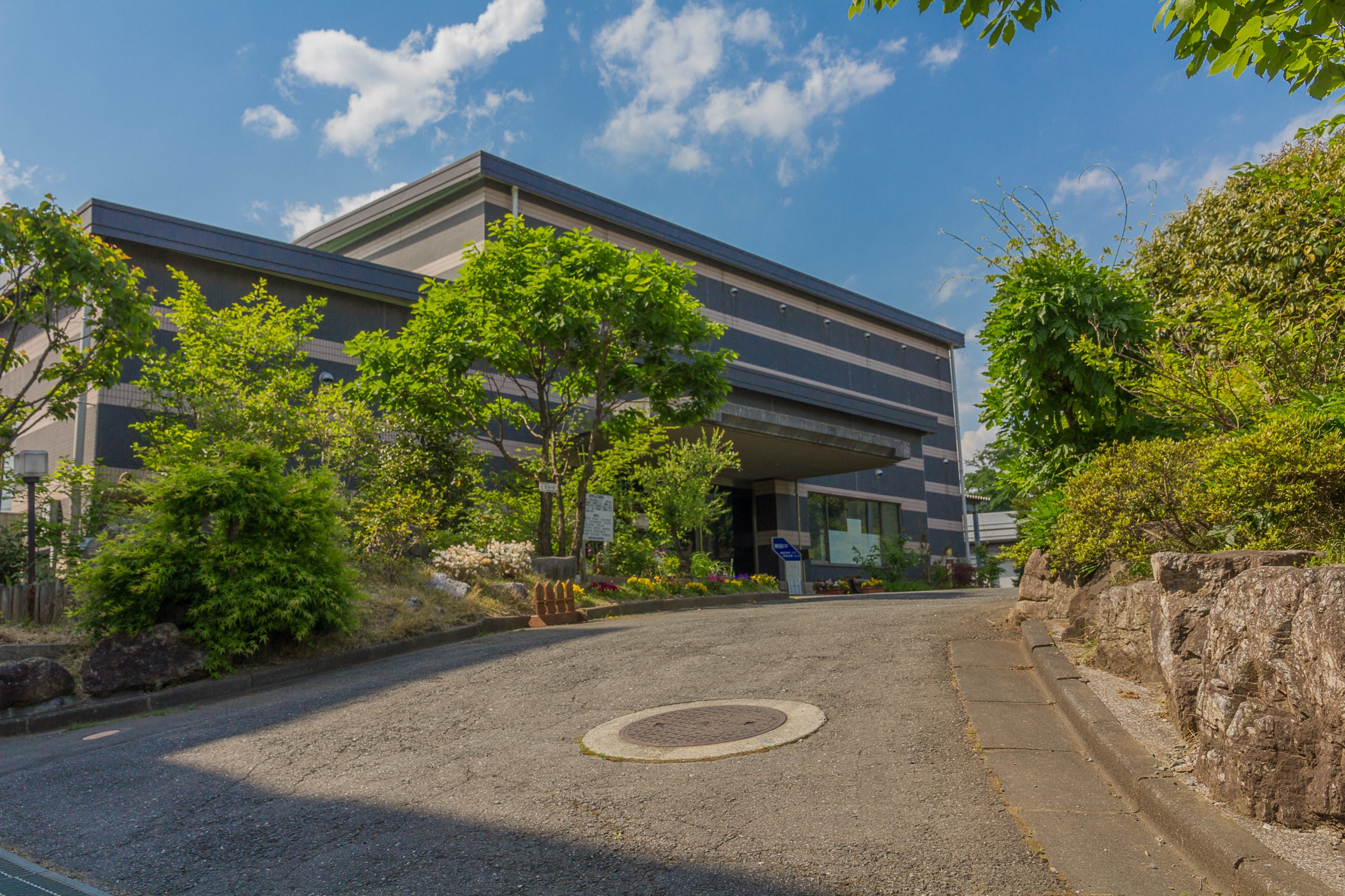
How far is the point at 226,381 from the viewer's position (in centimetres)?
1770

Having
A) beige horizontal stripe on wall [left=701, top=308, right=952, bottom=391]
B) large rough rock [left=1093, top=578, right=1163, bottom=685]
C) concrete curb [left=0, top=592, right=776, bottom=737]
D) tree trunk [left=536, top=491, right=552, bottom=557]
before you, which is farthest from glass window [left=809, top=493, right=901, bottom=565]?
large rough rock [left=1093, top=578, right=1163, bottom=685]

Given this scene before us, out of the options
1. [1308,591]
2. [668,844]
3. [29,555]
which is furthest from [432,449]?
[1308,591]

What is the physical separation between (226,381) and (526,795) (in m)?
15.2

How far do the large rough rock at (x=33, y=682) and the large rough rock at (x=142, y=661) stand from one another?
0.22 metres

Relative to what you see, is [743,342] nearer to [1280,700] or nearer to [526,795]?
[526,795]

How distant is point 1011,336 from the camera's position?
9594 mm

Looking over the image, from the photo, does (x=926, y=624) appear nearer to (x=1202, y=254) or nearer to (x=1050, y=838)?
(x=1050, y=838)

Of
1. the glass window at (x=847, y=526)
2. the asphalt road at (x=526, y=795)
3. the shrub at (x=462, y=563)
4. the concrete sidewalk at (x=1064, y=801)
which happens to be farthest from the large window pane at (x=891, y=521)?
the concrete sidewalk at (x=1064, y=801)

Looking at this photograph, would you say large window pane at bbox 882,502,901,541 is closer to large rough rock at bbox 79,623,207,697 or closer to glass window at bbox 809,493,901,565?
glass window at bbox 809,493,901,565

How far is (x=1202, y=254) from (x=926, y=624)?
8318 millimetres

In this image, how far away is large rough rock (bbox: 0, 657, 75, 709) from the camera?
8.58m

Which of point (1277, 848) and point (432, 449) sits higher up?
point (432, 449)

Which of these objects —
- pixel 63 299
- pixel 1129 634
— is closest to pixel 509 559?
pixel 63 299

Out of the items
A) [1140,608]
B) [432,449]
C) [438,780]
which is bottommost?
[438,780]
